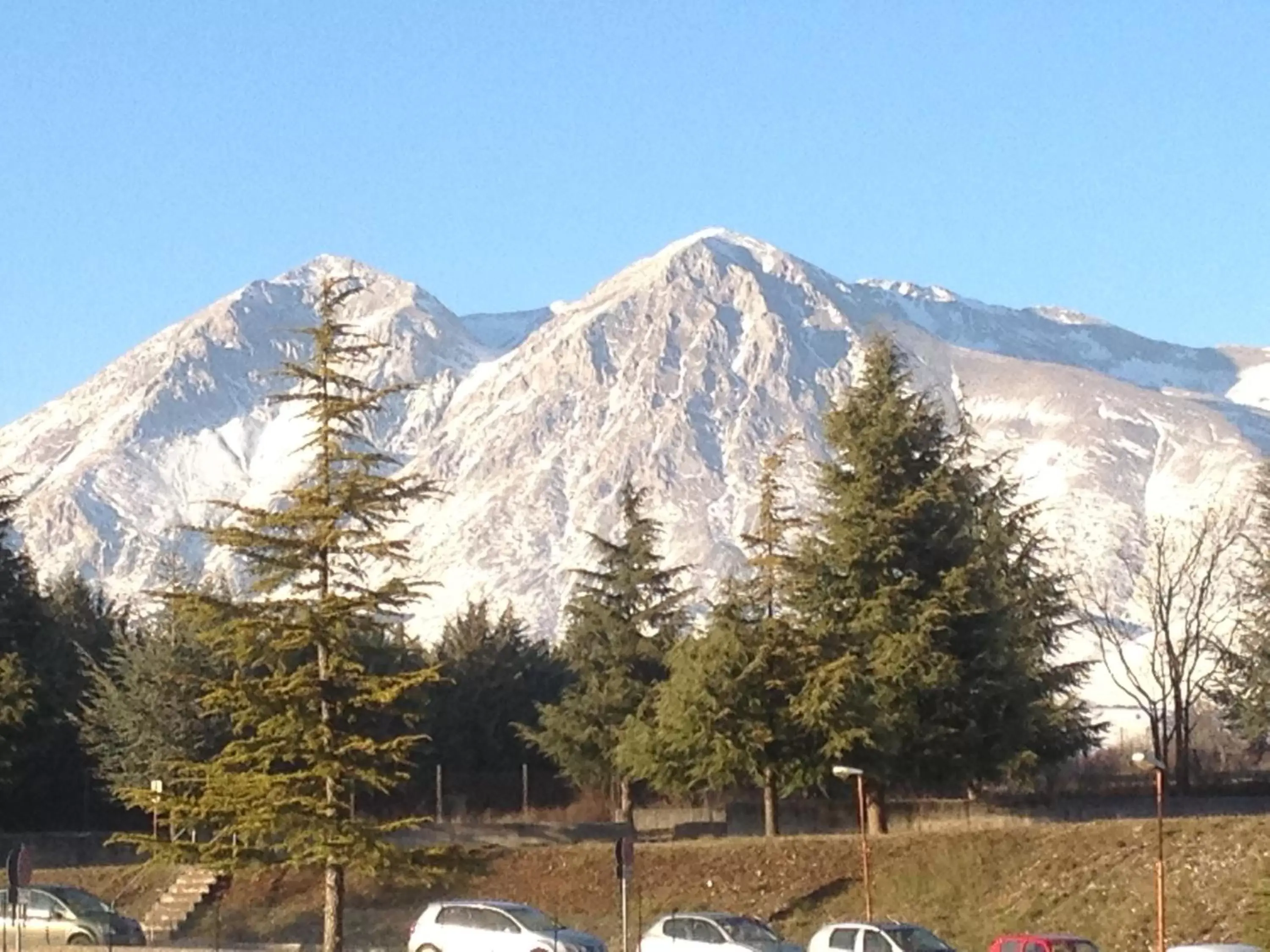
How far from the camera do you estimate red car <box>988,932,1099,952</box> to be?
34.6 metres

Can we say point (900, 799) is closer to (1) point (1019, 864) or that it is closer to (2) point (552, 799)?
(1) point (1019, 864)

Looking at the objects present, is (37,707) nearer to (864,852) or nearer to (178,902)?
(178,902)

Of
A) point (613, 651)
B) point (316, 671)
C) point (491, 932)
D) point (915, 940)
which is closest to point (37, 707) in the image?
point (613, 651)

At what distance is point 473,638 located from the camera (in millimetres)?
89938

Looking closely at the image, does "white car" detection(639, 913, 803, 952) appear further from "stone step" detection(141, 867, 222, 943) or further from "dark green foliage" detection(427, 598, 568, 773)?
"dark green foliage" detection(427, 598, 568, 773)

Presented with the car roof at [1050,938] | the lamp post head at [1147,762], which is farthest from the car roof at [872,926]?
the lamp post head at [1147,762]

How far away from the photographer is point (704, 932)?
3847cm

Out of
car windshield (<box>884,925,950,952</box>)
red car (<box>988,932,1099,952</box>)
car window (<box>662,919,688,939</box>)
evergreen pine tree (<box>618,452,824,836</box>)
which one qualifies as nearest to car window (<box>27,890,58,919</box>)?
car window (<box>662,919,688,939</box>)

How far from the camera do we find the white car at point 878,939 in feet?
120

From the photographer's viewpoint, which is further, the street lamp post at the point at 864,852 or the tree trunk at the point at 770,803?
the tree trunk at the point at 770,803

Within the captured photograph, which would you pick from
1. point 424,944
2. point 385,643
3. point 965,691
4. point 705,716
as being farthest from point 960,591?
point 424,944

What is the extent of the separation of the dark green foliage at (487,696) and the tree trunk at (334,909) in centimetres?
3667

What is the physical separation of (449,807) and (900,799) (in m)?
21.6

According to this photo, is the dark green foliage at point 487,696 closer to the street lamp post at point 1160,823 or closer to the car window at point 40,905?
the car window at point 40,905
